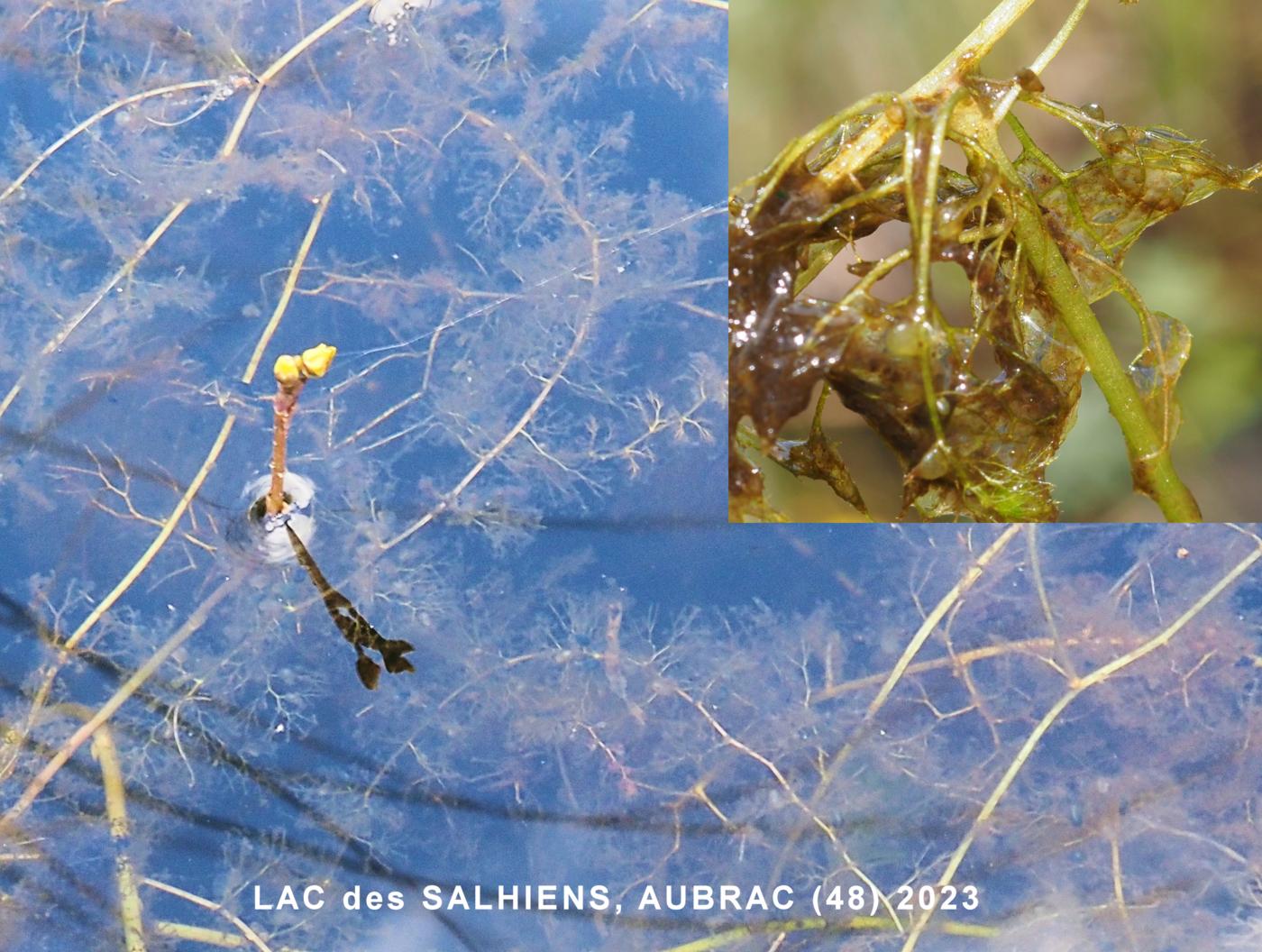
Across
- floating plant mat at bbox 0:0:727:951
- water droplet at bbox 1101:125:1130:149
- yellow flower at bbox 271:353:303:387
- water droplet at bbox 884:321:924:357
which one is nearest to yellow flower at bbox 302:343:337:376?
yellow flower at bbox 271:353:303:387

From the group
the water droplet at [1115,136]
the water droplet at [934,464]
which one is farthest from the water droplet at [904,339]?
the water droplet at [1115,136]

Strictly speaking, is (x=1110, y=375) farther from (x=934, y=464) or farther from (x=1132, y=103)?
(x=1132, y=103)

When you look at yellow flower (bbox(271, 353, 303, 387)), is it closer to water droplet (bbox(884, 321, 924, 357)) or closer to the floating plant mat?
the floating plant mat

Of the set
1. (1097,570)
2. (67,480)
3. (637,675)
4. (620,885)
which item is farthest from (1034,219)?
(67,480)

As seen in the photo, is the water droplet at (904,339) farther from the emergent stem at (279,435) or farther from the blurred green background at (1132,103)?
the emergent stem at (279,435)

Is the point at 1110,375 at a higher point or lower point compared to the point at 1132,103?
lower

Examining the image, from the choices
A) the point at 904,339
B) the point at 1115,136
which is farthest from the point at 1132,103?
the point at 904,339

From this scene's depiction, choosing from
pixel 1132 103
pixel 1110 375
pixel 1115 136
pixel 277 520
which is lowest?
pixel 277 520

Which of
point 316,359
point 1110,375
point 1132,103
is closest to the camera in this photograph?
point 316,359
